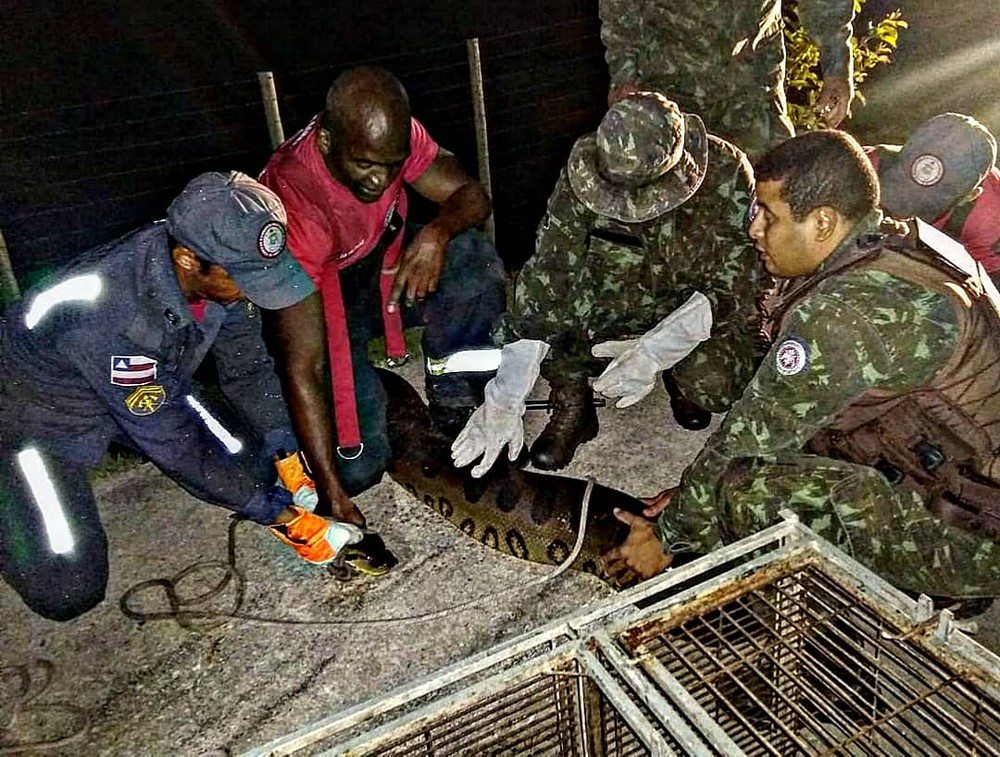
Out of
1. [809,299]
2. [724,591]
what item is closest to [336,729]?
[724,591]

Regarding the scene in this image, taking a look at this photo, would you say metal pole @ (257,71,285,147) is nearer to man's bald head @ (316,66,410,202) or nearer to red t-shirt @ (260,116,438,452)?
red t-shirt @ (260,116,438,452)

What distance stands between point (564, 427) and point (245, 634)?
5.40 ft

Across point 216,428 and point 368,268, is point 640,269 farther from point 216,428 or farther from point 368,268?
point 216,428

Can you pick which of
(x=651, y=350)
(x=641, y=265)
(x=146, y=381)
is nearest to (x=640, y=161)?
(x=641, y=265)

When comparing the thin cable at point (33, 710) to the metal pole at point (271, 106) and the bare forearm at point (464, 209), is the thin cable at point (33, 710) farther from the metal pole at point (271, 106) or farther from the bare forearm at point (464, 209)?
the metal pole at point (271, 106)

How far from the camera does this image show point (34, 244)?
432 centimetres

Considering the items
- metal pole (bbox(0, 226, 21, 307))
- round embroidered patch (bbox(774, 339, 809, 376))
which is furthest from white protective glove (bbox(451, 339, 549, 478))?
metal pole (bbox(0, 226, 21, 307))

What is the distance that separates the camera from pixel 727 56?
4.07 metres

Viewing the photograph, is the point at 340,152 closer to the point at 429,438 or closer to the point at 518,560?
the point at 429,438

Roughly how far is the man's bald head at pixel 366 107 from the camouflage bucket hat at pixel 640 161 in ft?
2.41

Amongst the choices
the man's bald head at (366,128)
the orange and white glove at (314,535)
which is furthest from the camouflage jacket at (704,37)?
the orange and white glove at (314,535)

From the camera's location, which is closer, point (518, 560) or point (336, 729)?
point (336, 729)

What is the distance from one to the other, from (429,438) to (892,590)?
2361 mm

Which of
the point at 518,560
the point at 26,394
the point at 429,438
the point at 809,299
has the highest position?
the point at 809,299
